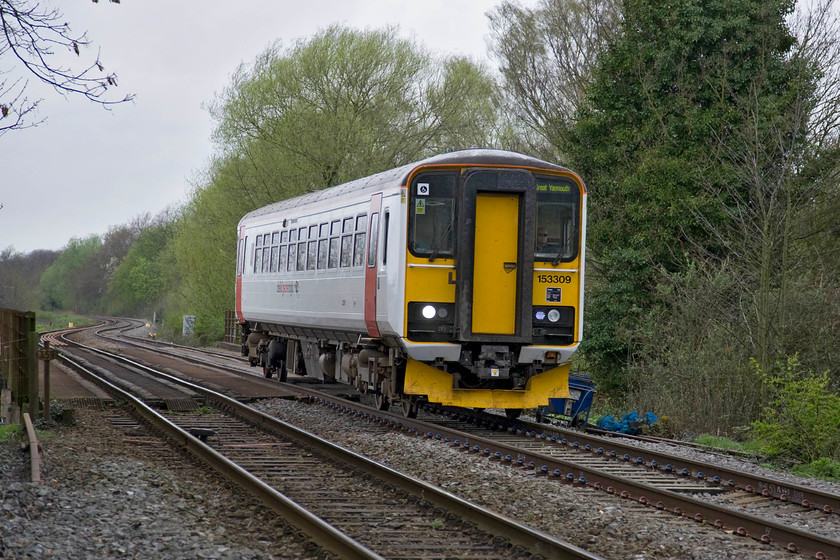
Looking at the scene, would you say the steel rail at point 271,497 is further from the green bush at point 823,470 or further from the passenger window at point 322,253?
the green bush at point 823,470

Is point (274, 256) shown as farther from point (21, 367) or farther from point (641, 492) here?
point (641, 492)

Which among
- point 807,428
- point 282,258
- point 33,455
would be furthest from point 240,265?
point 807,428

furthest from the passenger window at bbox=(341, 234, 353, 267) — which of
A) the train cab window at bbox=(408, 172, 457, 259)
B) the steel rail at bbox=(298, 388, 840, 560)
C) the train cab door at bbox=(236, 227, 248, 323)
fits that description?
the train cab door at bbox=(236, 227, 248, 323)

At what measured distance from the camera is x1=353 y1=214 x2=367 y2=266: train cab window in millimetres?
13672

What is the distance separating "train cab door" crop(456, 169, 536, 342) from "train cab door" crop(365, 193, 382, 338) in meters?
1.33

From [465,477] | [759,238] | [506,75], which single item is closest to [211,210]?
[506,75]

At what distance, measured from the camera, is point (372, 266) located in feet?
43.0

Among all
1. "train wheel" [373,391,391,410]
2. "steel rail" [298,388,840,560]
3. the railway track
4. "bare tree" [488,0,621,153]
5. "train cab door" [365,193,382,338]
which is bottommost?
the railway track

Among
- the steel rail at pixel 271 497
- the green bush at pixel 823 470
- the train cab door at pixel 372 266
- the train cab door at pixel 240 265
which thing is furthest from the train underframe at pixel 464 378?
the train cab door at pixel 240 265

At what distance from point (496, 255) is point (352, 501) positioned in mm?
4805

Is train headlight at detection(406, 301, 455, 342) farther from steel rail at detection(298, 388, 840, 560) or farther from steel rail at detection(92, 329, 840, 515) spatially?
steel rail at detection(92, 329, 840, 515)

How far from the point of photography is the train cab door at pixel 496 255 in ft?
39.6

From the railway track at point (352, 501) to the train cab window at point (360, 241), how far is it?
8.34 ft

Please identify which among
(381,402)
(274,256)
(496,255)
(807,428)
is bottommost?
(381,402)
